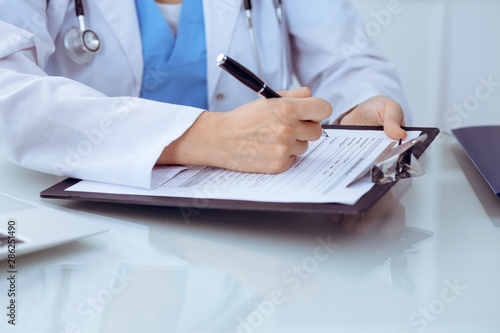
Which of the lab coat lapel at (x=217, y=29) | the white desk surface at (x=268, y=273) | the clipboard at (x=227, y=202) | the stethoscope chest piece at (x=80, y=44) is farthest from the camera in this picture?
the lab coat lapel at (x=217, y=29)

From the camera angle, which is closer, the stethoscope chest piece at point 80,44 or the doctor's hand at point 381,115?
the doctor's hand at point 381,115

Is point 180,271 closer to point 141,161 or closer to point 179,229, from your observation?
point 179,229

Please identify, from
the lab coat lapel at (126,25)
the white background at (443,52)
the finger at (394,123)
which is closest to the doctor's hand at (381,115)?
the finger at (394,123)

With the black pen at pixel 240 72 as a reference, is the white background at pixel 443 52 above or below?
above

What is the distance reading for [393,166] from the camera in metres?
0.62

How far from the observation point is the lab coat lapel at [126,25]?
100 cm

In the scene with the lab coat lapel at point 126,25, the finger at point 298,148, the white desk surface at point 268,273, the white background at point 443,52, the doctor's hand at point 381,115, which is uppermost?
the white background at point 443,52

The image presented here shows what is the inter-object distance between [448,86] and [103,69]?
187 cm

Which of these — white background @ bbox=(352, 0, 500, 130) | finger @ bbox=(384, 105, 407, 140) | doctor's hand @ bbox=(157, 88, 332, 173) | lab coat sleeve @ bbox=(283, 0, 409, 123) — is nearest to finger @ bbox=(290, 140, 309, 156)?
doctor's hand @ bbox=(157, 88, 332, 173)

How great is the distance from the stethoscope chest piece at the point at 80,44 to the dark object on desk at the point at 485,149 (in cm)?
65

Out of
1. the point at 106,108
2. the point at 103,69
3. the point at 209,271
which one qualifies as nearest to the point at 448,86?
the point at 103,69

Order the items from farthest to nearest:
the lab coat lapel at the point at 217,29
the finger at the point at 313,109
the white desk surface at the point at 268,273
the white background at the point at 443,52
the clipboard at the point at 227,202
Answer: the white background at the point at 443,52 < the lab coat lapel at the point at 217,29 < the finger at the point at 313,109 < the clipboard at the point at 227,202 < the white desk surface at the point at 268,273

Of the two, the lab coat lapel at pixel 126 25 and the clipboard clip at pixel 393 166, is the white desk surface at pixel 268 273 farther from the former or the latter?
the lab coat lapel at pixel 126 25

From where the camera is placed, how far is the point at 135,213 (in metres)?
0.65
